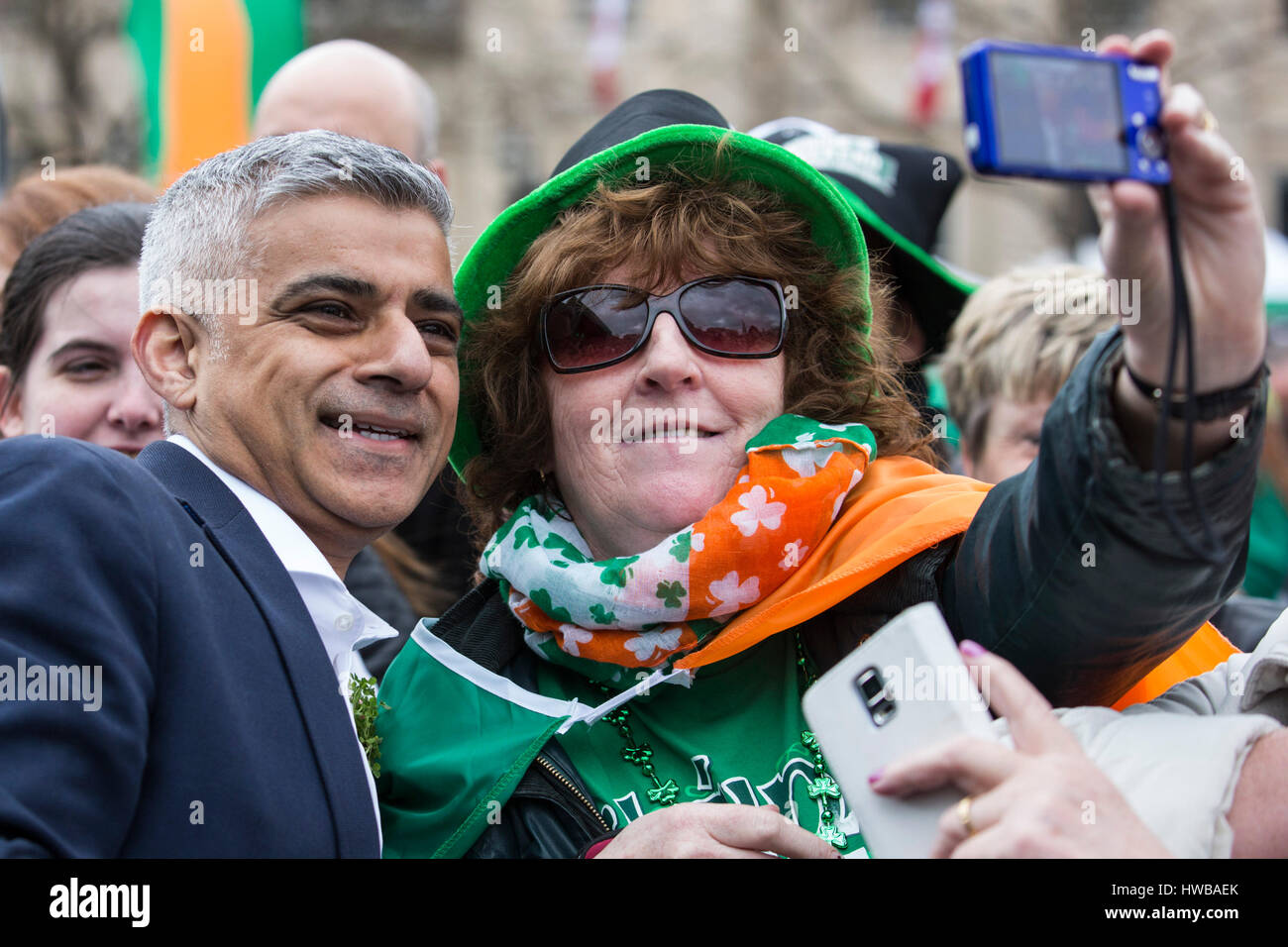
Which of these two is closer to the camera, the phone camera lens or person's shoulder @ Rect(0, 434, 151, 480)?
the phone camera lens

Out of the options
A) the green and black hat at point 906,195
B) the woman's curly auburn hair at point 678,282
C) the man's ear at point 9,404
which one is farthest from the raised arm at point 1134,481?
the man's ear at point 9,404

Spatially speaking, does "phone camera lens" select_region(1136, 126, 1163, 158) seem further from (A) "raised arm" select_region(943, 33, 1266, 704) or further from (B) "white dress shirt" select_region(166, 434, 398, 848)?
(B) "white dress shirt" select_region(166, 434, 398, 848)

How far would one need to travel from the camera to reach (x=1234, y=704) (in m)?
1.93

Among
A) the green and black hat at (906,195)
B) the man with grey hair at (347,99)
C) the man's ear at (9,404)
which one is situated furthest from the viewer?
the man with grey hair at (347,99)

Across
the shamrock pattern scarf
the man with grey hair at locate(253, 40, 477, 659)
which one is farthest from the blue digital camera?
the man with grey hair at locate(253, 40, 477, 659)

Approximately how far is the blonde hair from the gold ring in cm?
206

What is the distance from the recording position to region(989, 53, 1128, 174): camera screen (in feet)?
4.73

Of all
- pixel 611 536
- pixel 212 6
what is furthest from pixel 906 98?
pixel 611 536

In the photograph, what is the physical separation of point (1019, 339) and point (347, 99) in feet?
7.30

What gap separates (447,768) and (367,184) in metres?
1.04

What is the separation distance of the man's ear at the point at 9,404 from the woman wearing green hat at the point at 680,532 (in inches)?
43.9

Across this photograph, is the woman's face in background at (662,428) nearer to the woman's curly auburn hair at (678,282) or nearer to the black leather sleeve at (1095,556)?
the woman's curly auburn hair at (678,282)

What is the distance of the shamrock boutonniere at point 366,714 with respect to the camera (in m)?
2.33
